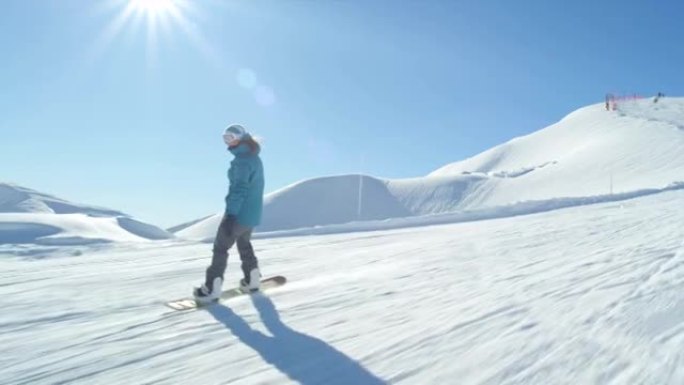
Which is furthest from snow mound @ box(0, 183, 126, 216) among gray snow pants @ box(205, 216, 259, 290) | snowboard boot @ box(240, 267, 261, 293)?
gray snow pants @ box(205, 216, 259, 290)

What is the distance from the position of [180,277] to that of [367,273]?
98.2 inches

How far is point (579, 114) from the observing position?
85.1 m

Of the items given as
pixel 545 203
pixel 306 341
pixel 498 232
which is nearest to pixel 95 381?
pixel 306 341

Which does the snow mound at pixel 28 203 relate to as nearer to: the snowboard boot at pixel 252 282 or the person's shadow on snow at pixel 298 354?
the snowboard boot at pixel 252 282

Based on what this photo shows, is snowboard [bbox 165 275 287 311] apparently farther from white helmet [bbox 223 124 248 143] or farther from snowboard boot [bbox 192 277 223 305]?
white helmet [bbox 223 124 248 143]

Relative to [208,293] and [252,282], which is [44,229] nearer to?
[252,282]

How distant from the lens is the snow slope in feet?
10.5

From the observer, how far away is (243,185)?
18.1ft

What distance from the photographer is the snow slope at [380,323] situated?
3.21 meters

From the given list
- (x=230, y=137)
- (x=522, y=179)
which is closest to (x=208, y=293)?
(x=230, y=137)

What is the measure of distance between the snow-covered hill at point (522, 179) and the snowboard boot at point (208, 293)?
3560cm

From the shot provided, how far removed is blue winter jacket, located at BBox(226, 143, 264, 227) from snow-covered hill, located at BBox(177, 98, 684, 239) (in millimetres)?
35158

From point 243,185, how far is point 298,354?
233 centimetres

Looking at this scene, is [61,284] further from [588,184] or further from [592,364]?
[588,184]
